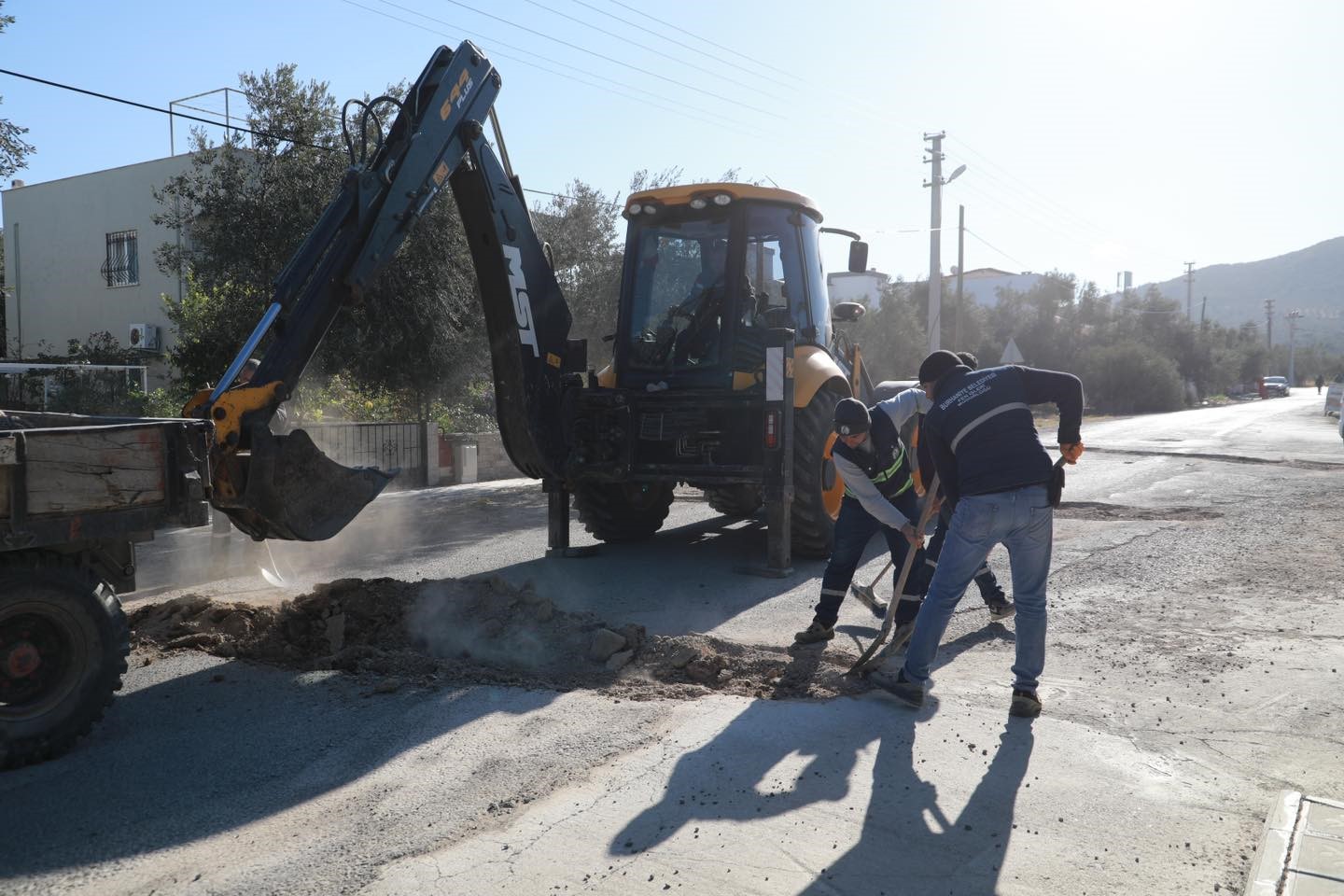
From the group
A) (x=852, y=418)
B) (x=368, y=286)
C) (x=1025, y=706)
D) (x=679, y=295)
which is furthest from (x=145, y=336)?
(x=1025, y=706)

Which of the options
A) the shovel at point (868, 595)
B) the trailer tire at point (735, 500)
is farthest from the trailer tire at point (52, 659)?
the trailer tire at point (735, 500)

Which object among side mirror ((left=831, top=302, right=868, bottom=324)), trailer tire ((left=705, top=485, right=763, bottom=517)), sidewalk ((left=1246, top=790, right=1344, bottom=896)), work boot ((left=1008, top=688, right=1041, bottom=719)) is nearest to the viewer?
sidewalk ((left=1246, top=790, right=1344, bottom=896))

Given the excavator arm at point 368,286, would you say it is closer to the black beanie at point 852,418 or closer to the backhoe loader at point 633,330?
the backhoe loader at point 633,330

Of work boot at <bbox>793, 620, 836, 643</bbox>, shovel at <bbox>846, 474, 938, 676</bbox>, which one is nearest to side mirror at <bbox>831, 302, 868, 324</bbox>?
shovel at <bbox>846, 474, 938, 676</bbox>

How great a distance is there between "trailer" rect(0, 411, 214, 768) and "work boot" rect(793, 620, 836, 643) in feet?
11.3

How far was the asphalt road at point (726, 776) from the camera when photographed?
133 inches

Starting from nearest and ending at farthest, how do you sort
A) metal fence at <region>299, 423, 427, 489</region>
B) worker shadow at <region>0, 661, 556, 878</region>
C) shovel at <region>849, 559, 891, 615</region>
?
worker shadow at <region>0, 661, 556, 878</region> → shovel at <region>849, 559, 891, 615</region> → metal fence at <region>299, 423, 427, 489</region>

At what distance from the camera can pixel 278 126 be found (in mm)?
12516

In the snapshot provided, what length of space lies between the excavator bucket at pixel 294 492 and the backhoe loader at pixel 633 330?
0.09ft

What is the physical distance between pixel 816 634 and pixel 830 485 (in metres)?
2.76

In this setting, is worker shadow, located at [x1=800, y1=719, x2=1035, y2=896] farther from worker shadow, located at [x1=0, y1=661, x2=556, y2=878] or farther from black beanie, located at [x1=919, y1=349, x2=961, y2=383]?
black beanie, located at [x1=919, y1=349, x2=961, y2=383]

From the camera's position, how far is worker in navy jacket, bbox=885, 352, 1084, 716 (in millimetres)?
4895

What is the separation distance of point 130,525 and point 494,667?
2.02 metres

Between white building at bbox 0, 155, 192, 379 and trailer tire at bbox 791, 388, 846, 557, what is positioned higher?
white building at bbox 0, 155, 192, 379
